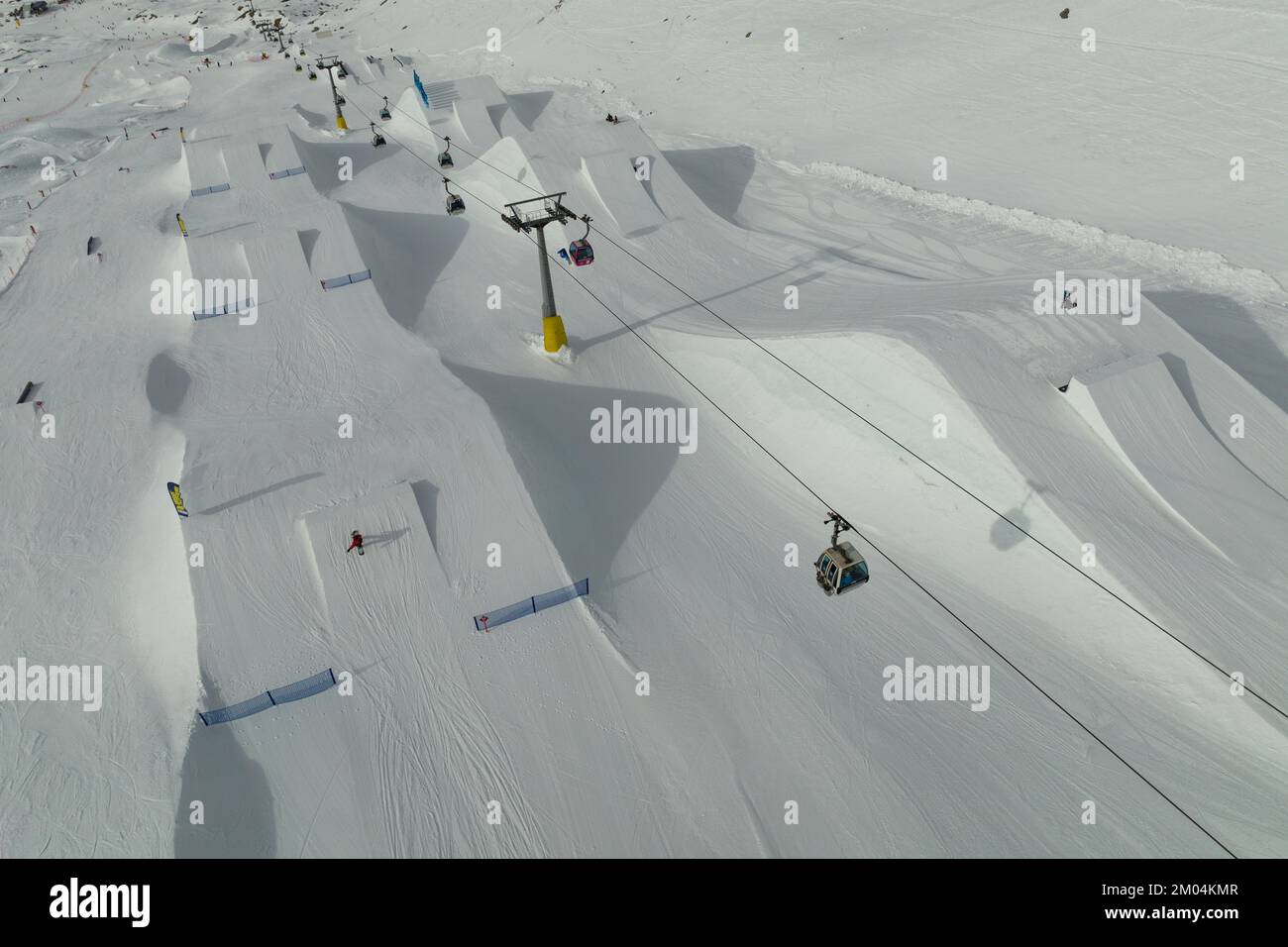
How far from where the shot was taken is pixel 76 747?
11914mm

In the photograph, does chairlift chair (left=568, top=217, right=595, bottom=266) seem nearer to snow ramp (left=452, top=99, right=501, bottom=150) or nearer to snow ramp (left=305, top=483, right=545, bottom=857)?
snow ramp (left=305, top=483, right=545, bottom=857)

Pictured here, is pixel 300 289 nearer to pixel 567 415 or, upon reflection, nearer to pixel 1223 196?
pixel 567 415

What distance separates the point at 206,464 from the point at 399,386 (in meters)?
4.68

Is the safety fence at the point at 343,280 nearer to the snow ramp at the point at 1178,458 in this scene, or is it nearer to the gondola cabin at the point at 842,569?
the gondola cabin at the point at 842,569

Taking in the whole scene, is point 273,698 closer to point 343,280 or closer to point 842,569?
point 842,569

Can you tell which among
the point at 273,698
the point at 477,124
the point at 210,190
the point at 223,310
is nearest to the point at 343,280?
the point at 223,310

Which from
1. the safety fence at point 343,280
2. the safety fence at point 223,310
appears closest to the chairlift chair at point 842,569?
the safety fence at point 343,280

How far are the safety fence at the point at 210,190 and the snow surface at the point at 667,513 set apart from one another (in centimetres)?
49

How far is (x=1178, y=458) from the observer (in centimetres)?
1513

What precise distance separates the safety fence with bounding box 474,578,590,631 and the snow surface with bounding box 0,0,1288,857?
0.65 feet

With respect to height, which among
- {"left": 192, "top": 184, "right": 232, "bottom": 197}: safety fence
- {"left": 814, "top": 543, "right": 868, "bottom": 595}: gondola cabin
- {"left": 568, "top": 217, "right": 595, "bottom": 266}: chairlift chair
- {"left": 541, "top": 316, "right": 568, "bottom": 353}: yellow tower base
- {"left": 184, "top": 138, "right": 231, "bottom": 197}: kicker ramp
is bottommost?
{"left": 814, "top": 543, "right": 868, "bottom": 595}: gondola cabin

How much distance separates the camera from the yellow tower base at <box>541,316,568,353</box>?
20219 mm

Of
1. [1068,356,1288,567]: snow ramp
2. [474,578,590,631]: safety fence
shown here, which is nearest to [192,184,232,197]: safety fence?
[474,578,590,631]: safety fence

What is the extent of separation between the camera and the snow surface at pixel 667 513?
438 inches
